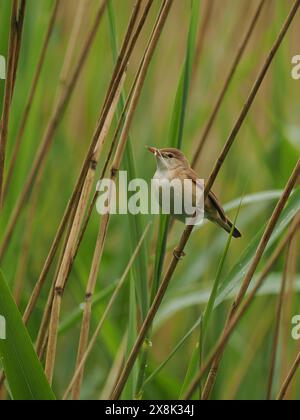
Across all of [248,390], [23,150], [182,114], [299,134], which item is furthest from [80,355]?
[299,134]

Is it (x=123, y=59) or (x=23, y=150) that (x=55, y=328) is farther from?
(x=23, y=150)

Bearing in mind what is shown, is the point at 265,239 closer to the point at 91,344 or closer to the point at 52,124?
the point at 91,344

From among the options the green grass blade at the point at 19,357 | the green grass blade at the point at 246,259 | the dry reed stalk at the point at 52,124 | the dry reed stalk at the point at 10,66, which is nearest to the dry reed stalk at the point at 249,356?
the green grass blade at the point at 246,259

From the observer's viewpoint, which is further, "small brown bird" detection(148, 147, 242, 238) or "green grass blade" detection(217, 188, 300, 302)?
"small brown bird" detection(148, 147, 242, 238)

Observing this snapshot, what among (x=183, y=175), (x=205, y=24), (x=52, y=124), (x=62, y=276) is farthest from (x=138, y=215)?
(x=205, y=24)

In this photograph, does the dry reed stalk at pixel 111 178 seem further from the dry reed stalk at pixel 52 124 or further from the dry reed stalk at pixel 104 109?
the dry reed stalk at pixel 52 124

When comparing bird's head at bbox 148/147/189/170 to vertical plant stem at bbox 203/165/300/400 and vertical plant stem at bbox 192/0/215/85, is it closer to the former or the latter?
vertical plant stem at bbox 192/0/215/85

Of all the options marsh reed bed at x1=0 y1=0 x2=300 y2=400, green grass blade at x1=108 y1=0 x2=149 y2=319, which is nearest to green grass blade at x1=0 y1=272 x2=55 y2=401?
marsh reed bed at x1=0 y1=0 x2=300 y2=400

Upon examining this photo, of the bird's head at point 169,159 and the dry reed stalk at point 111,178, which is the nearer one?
the dry reed stalk at point 111,178
